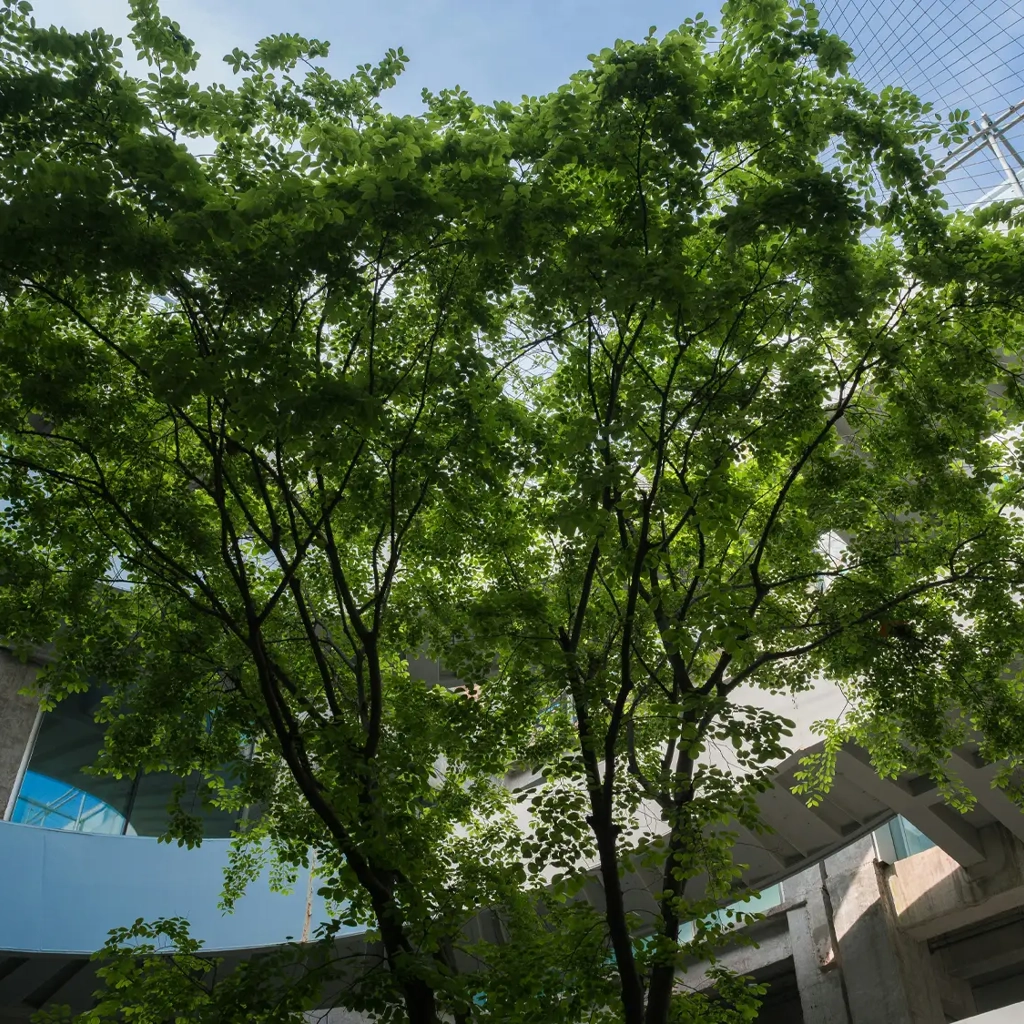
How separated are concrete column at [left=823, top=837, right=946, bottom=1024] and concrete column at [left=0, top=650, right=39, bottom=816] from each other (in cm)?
1476

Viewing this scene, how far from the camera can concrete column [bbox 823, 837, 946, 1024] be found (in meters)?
16.9

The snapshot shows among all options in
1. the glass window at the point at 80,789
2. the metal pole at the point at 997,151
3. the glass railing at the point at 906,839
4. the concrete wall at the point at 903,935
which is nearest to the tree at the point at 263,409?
the glass window at the point at 80,789

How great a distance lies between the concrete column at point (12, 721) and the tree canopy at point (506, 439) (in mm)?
5895

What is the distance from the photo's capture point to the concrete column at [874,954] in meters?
16.9

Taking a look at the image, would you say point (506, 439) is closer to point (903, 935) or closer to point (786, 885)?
point (903, 935)

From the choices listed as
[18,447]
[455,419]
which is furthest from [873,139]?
[18,447]

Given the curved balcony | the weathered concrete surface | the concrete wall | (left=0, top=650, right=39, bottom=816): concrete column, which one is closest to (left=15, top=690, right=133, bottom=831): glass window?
(left=0, top=650, right=39, bottom=816): concrete column

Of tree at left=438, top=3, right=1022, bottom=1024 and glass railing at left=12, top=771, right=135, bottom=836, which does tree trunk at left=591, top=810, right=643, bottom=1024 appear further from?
glass railing at left=12, top=771, right=135, bottom=836

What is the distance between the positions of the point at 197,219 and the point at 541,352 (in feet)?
12.8

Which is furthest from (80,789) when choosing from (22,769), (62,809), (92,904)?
(92,904)

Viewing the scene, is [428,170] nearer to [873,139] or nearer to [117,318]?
[873,139]

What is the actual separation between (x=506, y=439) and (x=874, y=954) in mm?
14221

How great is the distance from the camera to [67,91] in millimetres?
5762

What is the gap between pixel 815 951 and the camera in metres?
18.4
